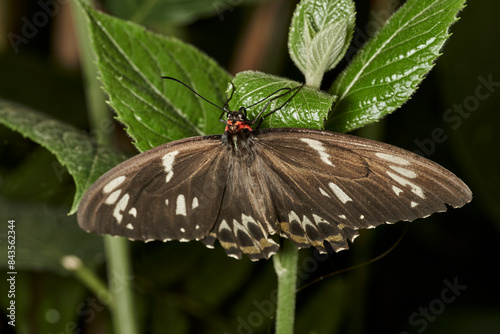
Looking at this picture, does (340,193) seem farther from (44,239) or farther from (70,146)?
(44,239)

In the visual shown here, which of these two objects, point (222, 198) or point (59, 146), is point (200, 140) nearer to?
point (222, 198)

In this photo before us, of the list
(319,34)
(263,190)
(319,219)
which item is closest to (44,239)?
(263,190)

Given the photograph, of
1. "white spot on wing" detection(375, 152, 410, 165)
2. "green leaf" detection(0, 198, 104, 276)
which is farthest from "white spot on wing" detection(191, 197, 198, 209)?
"green leaf" detection(0, 198, 104, 276)

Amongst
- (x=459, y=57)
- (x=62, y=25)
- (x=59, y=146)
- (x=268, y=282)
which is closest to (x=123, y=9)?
Answer: (x=62, y=25)

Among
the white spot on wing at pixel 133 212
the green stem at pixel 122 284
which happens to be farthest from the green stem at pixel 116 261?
the white spot on wing at pixel 133 212

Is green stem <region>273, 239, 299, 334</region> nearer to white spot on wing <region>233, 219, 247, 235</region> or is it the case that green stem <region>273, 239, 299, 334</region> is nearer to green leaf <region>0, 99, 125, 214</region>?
white spot on wing <region>233, 219, 247, 235</region>

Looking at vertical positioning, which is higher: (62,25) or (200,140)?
(62,25)
